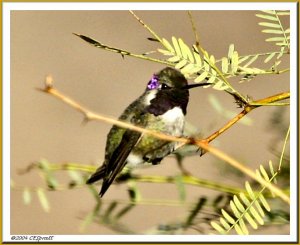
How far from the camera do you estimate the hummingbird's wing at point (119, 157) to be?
49cm

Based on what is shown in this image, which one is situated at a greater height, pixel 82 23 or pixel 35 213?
pixel 82 23

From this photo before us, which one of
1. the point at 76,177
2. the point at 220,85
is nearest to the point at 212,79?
the point at 220,85

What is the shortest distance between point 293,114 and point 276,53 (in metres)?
0.11

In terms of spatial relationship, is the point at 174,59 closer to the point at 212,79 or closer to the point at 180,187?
the point at 212,79

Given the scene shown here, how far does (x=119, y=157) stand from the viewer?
0.51 m

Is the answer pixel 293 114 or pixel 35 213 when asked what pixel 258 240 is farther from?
pixel 35 213

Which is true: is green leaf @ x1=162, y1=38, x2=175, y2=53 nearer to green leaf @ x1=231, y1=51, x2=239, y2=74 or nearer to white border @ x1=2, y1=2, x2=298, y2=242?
green leaf @ x1=231, y1=51, x2=239, y2=74

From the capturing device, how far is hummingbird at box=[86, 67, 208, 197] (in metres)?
0.50

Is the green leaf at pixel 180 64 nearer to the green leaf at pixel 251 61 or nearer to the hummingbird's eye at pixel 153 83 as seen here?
the green leaf at pixel 251 61

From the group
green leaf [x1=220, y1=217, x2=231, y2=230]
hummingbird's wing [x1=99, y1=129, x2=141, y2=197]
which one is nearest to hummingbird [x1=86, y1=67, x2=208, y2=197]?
hummingbird's wing [x1=99, y1=129, x2=141, y2=197]

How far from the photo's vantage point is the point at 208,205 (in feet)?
1.72

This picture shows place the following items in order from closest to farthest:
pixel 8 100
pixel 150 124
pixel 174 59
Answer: pixel 174 59 < pixel 150 124 < pixel 8 100

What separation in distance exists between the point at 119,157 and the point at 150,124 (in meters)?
0.04

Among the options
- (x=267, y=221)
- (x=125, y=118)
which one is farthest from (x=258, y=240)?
(x=125, y=118)
